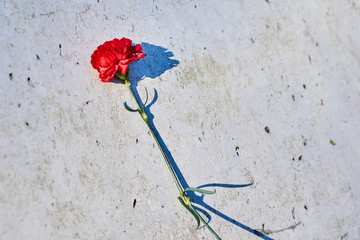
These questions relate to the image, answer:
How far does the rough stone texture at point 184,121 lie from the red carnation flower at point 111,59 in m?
0.08

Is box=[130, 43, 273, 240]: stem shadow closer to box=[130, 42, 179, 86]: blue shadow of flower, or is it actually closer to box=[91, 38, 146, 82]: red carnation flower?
box=[130, 42, 179, 86]: blue shadow of flower

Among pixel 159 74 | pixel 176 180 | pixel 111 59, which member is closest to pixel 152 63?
pixel 159 74

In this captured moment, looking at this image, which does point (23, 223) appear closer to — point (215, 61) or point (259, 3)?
point (215, 61)

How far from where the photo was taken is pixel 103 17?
1469mm

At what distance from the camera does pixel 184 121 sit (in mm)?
1510

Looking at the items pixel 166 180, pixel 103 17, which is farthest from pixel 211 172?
pixel 103 17

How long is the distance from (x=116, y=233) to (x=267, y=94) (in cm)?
85

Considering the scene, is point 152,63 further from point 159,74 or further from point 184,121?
point 184,121

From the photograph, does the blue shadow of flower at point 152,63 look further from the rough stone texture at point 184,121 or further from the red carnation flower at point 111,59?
the red carnation flower at point 111,59

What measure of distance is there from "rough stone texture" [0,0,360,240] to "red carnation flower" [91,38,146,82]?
0.27 feet

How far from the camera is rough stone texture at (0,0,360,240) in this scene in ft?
4.18

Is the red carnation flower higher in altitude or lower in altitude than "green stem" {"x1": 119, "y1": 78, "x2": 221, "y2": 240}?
higher

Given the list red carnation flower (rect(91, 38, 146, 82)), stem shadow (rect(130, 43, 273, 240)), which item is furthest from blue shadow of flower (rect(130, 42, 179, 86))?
red carnation flower (rect(91, 38, 146, 82))

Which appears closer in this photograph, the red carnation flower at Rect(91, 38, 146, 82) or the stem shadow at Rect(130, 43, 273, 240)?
the red carnation flower at Rect(91, 38, 146, 82)
